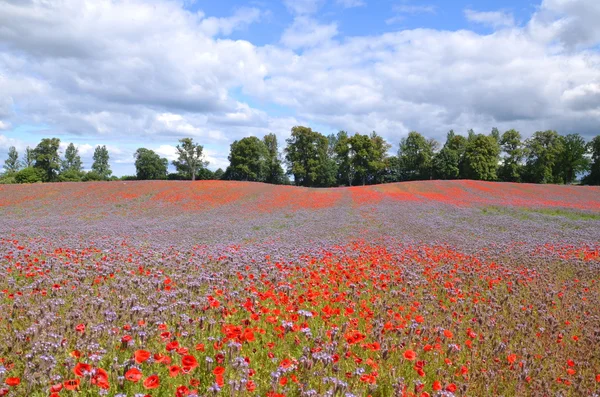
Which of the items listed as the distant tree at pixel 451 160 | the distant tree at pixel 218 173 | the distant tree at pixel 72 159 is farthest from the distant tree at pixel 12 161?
the distant tree at pixel 451 160

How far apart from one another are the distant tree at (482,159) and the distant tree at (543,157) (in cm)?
910

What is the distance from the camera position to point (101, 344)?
4.36 metres

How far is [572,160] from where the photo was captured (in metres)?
77.2

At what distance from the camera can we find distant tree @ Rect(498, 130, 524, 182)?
76100mm

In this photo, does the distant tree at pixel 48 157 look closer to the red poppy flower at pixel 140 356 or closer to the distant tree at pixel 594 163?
the red poppy flower at pixel 140 356

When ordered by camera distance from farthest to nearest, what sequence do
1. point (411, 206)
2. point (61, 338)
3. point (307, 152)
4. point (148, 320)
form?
1. point (307, 152)
2. point (411, 206)
3. point (148, 320)
4. point (61, 338)

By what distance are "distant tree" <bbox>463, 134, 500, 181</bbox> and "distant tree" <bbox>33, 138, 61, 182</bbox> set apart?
85.0 metres

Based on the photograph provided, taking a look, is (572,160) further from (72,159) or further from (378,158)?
(72,159)

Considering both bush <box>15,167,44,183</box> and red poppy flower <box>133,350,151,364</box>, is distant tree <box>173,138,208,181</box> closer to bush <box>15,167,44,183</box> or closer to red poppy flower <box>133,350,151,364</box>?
bush <box>15,167,44,183</box>

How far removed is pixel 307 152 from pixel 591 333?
7468cm

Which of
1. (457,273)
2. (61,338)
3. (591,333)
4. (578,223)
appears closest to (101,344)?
(61,338)

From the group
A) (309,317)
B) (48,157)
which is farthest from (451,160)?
(48,157)

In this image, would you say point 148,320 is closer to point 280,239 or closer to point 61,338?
point 61,338

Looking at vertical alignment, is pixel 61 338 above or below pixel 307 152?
below
